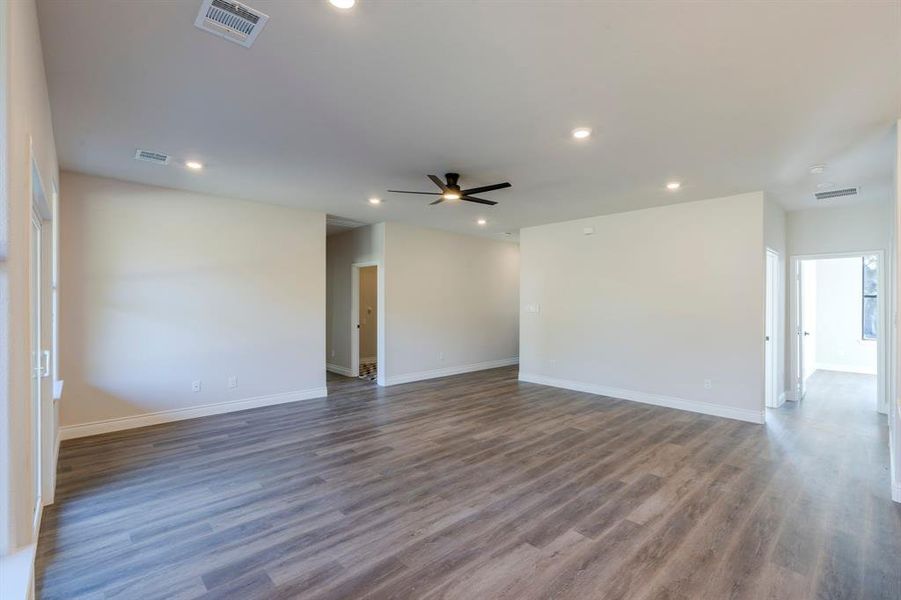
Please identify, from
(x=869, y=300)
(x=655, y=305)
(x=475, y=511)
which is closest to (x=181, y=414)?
(x=475, y=511)

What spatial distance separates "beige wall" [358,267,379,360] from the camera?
385 inches

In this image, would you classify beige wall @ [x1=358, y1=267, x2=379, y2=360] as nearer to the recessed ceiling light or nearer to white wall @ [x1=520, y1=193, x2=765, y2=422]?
white wall @ [x1=520, y1=193, x2=765, y2=422]

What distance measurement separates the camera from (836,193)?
481 centimetres

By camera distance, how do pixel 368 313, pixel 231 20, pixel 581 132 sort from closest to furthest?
pixel 231 20, pixel 581 132, pixel 368 313

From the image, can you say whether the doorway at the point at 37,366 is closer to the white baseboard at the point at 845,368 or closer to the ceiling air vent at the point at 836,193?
the ceiling air vent at the point at 836,193

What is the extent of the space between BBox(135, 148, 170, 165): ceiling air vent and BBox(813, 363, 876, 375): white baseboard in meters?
11.6

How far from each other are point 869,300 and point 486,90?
32.5 feet

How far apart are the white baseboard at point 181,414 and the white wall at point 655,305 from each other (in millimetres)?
3877

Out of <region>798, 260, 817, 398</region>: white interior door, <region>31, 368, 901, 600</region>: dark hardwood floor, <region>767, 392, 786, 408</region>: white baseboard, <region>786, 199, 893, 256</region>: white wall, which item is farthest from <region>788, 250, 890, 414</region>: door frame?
<region>798, 260, 817, 398</region>: white interior door

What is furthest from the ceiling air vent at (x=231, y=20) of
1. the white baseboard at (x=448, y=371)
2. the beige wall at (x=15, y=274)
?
the white baseboard at (x=448, y=371)

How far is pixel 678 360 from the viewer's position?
5449 mm

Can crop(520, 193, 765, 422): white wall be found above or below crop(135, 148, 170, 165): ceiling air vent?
below

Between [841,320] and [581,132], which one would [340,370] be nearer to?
[581,132]

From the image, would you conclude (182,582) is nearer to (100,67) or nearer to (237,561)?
(237,561)
